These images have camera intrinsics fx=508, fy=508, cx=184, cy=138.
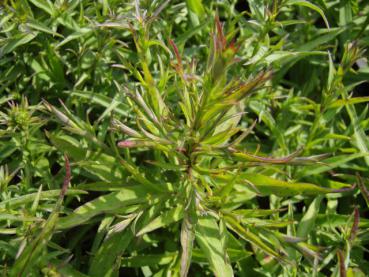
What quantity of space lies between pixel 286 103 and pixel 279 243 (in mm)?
659

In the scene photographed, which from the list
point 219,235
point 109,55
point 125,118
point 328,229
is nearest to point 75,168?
point 125,118

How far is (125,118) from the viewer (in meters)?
1.94

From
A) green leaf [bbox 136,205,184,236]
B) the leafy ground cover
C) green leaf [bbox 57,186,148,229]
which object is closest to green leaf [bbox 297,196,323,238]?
the leafy ground cover

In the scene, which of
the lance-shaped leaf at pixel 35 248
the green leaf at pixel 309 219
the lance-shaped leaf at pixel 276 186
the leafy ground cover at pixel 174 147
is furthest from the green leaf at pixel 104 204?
the green leaf at pixel 309 219

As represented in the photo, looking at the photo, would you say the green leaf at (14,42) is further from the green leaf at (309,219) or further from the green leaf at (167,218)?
the green leaf at (309,219)

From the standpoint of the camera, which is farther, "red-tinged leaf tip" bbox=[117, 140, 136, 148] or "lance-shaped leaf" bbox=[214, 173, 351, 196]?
"lance-shaped leaf" bbox=[214, 173, 351, 196]

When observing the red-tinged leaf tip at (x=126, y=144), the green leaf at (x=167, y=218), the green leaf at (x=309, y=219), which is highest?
the red-tinged leaf tip at (x=126, y=144)

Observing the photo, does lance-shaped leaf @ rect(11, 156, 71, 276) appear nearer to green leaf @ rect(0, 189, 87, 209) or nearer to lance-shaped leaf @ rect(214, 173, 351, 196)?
green leaf @ rect(0, 189, 87, 209)

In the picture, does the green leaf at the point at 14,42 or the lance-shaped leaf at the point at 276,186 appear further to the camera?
the green leaf at the point at 14,42

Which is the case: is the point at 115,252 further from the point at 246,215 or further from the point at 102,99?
the point at 102,99

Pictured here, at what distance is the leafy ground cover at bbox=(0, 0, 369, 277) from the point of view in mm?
1463

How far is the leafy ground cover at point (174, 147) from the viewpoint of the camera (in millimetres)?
1463

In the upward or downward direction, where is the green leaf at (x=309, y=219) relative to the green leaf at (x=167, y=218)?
downward

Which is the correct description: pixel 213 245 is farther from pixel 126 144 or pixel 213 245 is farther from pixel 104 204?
pixel 126 144
